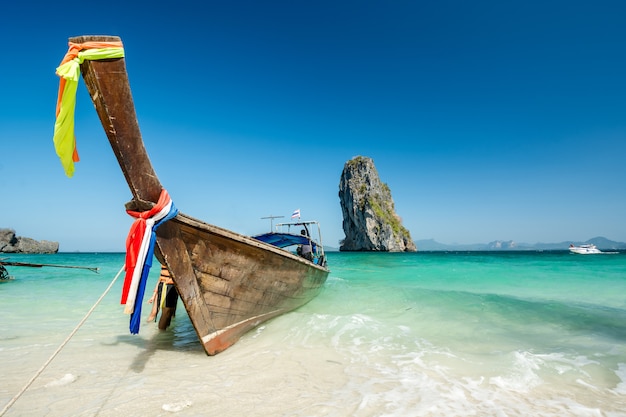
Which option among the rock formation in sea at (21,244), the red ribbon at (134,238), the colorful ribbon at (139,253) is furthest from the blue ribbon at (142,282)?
the rock formation in sea at (21,244)

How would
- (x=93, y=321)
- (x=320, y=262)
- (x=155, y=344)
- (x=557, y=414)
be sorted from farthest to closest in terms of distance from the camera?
(x=320, y=262) < (x=93, y=321) < (x=155, y=344) < (x=557, y=414)

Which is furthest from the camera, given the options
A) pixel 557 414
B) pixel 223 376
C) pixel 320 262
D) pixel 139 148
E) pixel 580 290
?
pixel 580 290

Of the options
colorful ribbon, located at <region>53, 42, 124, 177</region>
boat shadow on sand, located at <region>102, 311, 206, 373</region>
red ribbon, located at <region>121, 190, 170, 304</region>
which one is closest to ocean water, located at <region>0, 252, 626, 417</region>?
boat shadow on sand, located at <region>102, 311, 206, 373</region>

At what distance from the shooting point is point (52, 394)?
3.66 metres

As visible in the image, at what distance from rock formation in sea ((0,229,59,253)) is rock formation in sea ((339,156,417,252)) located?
82.6 meters

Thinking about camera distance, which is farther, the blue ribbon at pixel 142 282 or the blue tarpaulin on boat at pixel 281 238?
the blue tarpaulin on boat at pixel 281 238

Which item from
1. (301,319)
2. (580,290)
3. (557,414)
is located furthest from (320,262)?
(580,290)

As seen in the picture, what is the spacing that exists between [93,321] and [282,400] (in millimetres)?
6910

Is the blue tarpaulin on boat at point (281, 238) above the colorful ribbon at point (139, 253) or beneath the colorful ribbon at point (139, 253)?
above

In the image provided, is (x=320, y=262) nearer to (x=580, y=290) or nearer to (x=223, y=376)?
(x=223, y=376)

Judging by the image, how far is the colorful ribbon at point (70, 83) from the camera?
2.88 metres

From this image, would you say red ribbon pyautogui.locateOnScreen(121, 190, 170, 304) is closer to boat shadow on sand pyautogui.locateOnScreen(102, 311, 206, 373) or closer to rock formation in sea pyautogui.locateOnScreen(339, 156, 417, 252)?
boat shadow on sand pyautogui.locateOnScreen(102, 311, 206, 373)

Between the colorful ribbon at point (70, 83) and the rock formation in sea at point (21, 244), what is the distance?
85.5 metres

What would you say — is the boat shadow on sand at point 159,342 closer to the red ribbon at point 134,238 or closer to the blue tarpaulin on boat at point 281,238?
the red ribbon at point 134,238
